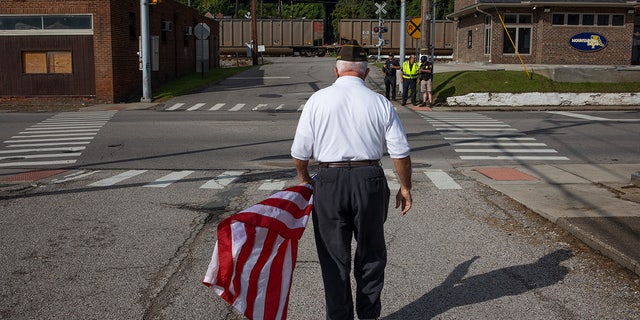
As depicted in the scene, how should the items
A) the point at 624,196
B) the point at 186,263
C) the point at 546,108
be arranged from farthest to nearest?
the point at 546,108 → the point at 624,196 → the point at 186,263

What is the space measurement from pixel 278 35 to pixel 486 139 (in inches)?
1864

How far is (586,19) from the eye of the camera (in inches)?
1528

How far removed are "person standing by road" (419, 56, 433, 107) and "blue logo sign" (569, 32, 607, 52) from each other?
1598 centimetres

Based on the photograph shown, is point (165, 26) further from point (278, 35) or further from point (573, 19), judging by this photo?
point (278, 35)

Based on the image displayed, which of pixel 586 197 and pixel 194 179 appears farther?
pixel 194 179

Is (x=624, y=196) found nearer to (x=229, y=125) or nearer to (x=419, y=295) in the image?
(x=419, y=295)

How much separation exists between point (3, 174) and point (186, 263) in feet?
26.1

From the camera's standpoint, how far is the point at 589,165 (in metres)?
14.0

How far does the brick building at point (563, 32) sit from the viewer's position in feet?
126

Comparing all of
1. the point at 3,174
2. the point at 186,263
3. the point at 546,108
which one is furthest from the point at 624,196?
the point at 546,108

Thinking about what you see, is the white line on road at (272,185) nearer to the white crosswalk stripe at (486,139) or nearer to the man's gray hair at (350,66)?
the white crosswalk stripe at (486,139)

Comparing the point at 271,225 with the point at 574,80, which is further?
the point at 574,80

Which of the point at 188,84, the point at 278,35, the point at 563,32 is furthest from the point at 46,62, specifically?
the point at 278,35

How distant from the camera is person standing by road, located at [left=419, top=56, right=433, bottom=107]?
84.9 ft
